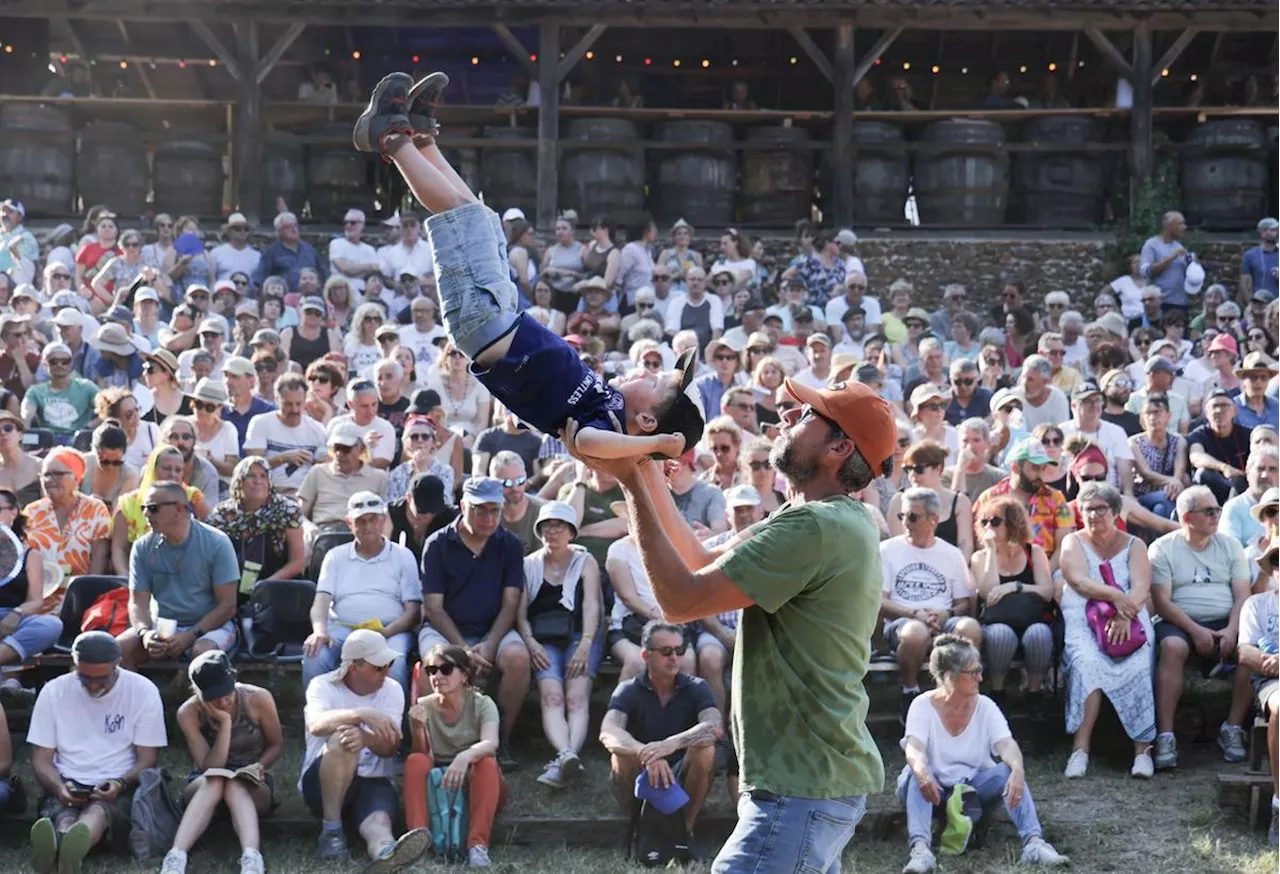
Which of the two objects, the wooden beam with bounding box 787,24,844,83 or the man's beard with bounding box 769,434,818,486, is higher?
the wooden beam with bounding box 787,24,844,83

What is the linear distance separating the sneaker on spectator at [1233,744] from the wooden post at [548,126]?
10.2 metres

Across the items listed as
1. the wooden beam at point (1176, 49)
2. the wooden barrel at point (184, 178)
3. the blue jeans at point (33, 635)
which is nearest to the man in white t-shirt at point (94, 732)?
the blue jeans at point (33, 635)

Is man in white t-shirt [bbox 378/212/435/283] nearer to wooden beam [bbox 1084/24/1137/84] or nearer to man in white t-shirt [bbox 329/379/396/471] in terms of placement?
man in white t-shirt [bbox 329/379/396/471]

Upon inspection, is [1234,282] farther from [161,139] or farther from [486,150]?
[161,139]

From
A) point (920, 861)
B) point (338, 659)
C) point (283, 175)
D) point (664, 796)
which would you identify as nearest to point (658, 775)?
point (664, 796)

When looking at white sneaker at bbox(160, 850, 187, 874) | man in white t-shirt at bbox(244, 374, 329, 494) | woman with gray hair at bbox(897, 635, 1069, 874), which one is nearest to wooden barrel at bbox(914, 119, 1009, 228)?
man in white t-shirt at bbox(244, 374, 329, 494)

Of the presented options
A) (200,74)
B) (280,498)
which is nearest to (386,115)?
(280,498)

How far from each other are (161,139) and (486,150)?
11.4 ft

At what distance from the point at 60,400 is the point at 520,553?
386 cm

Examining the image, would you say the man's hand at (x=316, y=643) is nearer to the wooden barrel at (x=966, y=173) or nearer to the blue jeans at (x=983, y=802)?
the blue jeans at (x=983, y=802)

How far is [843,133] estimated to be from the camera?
58.9 ft

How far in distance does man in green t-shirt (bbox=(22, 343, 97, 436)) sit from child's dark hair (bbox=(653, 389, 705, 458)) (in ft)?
24.2

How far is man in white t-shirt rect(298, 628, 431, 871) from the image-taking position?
7906 mm

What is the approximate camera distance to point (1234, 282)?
A: 668 inches
